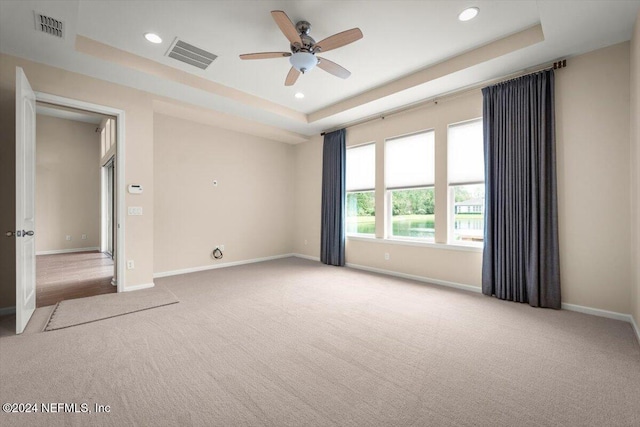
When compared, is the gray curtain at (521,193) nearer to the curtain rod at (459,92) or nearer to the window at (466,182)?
the curtain rod at (459,92)

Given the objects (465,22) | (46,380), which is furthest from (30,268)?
(465,22)

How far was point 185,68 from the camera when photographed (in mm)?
3678

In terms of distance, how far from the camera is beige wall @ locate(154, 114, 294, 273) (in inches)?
194

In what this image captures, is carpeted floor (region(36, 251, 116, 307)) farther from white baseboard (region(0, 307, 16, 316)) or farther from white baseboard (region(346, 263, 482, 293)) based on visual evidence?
white baseboard (region(346, 263, 482, 293))

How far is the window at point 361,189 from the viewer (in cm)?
539

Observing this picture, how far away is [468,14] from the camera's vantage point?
2635 mm

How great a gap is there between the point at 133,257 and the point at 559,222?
5.60 metres

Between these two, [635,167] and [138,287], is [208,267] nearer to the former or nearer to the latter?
[138,287]

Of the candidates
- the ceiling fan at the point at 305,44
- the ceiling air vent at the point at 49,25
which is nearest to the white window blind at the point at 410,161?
the ceiling fan at the point at 305,44

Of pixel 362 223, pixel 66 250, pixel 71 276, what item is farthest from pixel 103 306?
pixel 66 250

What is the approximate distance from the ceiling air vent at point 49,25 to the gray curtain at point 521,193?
4.86 metres

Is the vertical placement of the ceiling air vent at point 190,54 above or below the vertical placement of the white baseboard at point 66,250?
above

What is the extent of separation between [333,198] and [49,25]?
4554 millimetres

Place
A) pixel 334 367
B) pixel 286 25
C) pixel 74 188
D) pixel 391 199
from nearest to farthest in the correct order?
pixel 334 367
pixel 286 25
pixel 391 199
pixel 74 188
